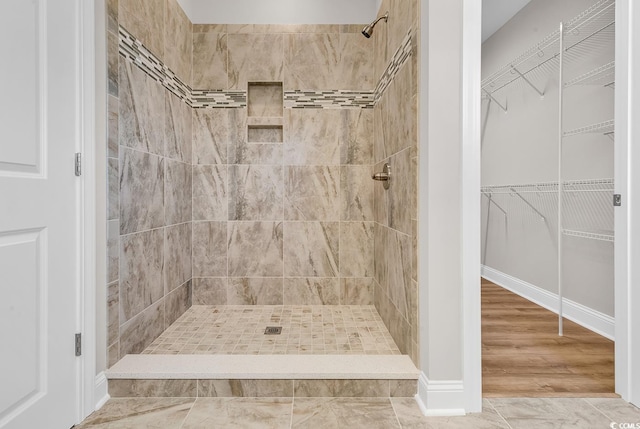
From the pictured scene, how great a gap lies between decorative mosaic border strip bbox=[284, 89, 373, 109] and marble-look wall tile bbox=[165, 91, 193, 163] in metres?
0.77

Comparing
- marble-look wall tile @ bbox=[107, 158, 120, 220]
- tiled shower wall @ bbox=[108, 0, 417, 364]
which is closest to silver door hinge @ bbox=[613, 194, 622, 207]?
tiled shower wall @ bbox=[108, 0, 417, 364]

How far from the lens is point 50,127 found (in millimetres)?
1362

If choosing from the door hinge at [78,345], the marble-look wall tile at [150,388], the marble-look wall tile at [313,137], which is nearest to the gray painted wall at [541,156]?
the marble-look wall tile at [313,137]

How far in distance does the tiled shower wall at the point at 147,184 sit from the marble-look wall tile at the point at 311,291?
0.78m

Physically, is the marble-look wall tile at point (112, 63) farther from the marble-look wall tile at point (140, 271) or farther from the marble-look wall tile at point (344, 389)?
the marble-look wall tile at point (344, 389)

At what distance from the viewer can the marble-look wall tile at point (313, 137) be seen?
294 cm

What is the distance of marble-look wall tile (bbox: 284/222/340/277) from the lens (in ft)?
9.71

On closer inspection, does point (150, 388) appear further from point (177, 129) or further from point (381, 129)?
point (381, 129)

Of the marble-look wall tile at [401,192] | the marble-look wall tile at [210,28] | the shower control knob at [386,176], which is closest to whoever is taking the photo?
the marble-look wall tile at [401,192]

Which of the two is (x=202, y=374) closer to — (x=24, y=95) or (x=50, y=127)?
(x=50, y=127)

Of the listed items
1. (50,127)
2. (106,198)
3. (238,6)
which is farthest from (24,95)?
(238,6)

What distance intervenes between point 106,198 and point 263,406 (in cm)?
114

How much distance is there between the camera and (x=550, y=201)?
3113 mm

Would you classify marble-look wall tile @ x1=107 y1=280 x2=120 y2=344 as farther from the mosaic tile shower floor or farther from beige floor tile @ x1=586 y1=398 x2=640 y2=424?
beige floor tile @ x1=586 y1=398 x2=640 y2=424
